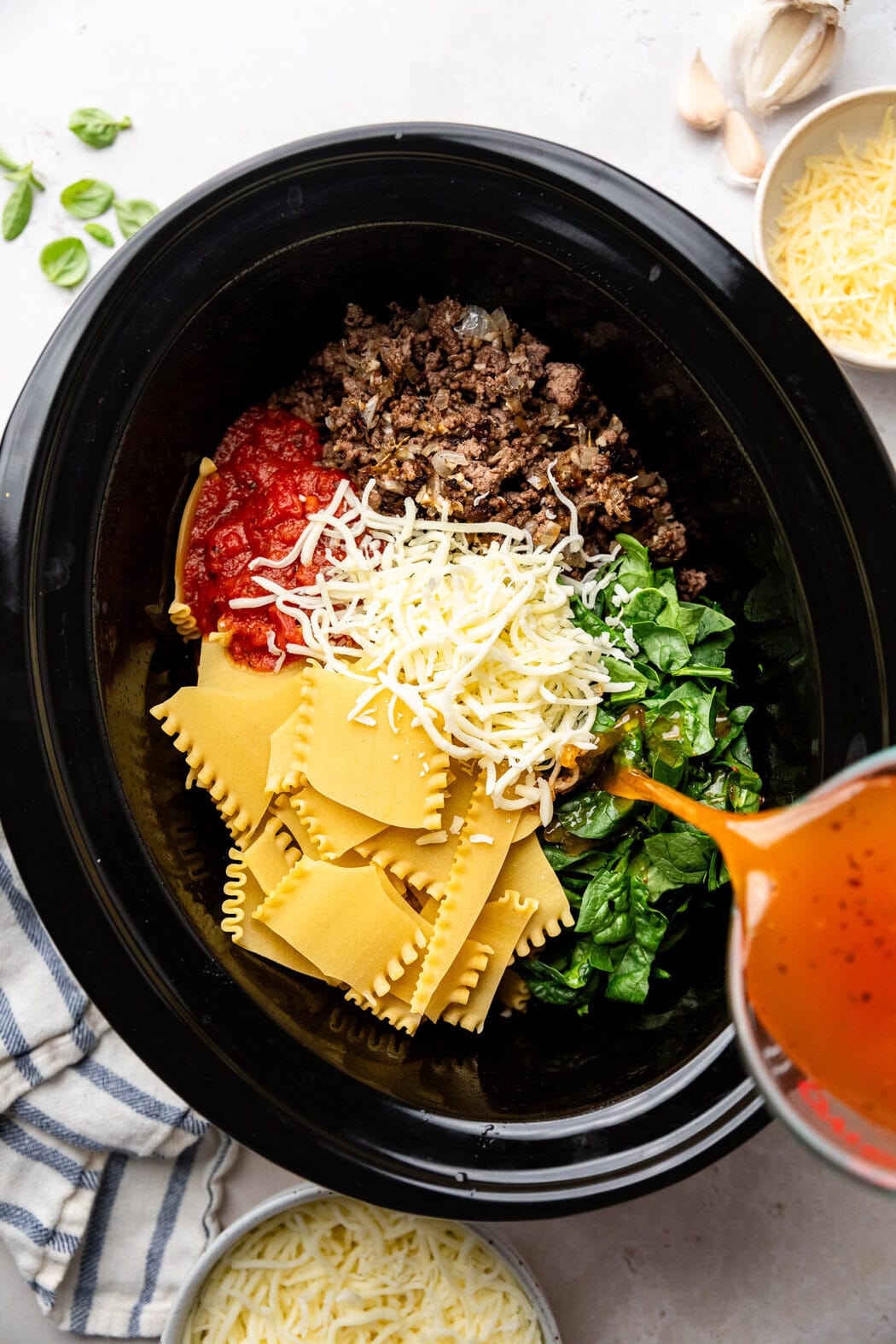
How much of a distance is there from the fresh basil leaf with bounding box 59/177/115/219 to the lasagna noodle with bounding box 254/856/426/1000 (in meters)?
2.19

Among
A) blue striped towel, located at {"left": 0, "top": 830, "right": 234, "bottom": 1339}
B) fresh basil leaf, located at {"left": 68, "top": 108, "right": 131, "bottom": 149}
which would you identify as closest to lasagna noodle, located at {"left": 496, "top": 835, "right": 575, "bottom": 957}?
blue striped towel, located at {"left": 0, "top": 830, "right": 234, "bottom": 1339}

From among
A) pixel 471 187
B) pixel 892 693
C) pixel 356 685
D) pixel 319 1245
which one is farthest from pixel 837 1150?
pixel 471 187

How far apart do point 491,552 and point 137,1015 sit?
1451 mm

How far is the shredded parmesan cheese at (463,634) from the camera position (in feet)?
8.91

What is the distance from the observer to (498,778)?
2768mm

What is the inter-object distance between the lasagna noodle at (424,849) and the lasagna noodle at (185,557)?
784 mm

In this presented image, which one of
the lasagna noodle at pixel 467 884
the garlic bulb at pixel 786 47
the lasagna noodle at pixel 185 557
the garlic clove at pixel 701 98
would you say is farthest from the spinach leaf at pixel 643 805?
the garlic bulb at pixel 786 47

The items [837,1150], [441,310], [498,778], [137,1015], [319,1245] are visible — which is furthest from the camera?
[319,1245]

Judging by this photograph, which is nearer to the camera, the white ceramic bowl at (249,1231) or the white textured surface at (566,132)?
the white ceramic bowl at (249,1231)

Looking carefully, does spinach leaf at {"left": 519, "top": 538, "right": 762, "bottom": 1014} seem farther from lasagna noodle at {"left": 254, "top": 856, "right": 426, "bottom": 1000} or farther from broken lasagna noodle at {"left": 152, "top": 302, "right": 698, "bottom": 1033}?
lasagna noodle at {"left": 254, "top": 856, "right": 426, "bottom": 1000}

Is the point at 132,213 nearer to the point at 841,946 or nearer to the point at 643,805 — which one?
the point at 643,805

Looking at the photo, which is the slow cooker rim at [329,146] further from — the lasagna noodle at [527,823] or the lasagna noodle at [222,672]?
the lasagna noodle at [527,823]

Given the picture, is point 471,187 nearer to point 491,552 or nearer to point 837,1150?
point 491,552

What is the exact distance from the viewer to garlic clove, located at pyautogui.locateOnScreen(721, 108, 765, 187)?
329cm
